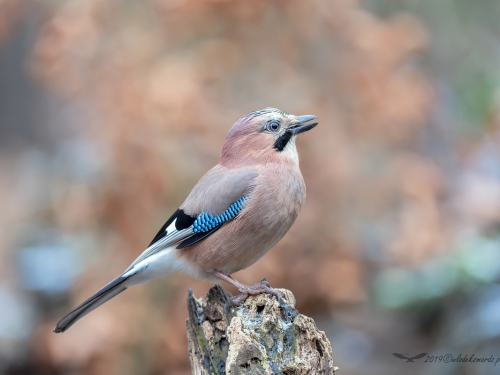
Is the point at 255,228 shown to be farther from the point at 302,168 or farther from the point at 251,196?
the point at 302,168

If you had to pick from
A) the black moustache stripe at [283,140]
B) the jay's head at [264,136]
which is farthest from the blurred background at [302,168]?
the black moustache stripe at [283,140]

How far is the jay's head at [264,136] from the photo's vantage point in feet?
12.3

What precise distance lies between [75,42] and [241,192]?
265 cm

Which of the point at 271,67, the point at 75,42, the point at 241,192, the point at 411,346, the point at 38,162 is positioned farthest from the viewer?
the point at 38,162

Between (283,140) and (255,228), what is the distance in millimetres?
678

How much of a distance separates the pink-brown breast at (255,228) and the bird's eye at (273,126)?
0.36 metres

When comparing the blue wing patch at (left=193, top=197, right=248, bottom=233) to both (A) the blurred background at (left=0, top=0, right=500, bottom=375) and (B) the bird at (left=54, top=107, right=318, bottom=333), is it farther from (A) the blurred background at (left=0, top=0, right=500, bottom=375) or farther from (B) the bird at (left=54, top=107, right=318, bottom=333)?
(A) the blurred background at (left=0, top=0, right=500, bottom=375)

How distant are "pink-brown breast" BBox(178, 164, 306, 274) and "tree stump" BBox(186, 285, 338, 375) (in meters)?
0.43

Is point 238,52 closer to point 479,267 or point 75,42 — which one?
point 75,42

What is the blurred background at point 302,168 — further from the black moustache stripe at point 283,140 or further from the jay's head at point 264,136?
the black moustache stripe at point 283,140

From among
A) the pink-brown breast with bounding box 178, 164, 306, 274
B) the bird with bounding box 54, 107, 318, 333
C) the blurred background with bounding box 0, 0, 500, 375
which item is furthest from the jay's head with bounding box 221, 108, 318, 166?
the blurred background with bounding box 0, 0, 500, 375

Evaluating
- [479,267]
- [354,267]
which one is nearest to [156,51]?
[354,267]

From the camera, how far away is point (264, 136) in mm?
3770

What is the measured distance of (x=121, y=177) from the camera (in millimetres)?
5379
